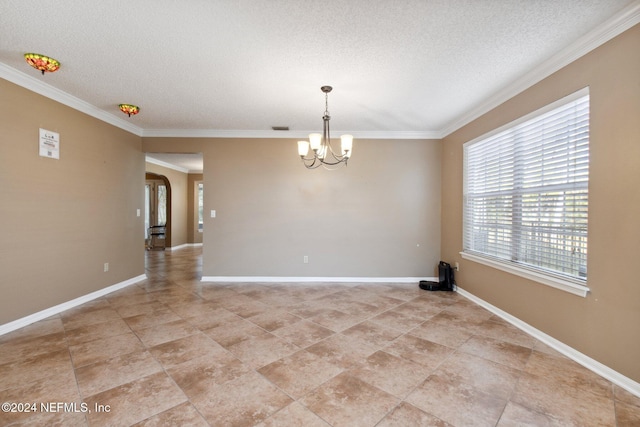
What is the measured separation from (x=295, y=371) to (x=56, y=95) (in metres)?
4.14

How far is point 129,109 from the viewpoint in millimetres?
3562

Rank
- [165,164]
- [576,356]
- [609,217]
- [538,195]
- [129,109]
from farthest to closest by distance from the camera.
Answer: [165,164]
[129,109]
[538,195]
[576,356]
[609,217]

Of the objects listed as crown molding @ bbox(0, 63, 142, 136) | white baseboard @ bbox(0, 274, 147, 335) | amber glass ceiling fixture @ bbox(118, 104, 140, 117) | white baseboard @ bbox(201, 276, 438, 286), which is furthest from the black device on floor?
crown molding @ bbox(0, 63, 142, 136)

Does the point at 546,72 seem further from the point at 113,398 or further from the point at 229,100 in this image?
the point at 113,398

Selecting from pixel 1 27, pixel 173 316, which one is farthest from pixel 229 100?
pixel 173 316

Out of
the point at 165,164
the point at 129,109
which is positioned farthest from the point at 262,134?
the point at 165,164

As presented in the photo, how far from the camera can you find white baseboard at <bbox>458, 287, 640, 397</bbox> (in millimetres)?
1830

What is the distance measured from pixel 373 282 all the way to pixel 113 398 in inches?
144

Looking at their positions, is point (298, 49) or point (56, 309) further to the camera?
point (56, 309)

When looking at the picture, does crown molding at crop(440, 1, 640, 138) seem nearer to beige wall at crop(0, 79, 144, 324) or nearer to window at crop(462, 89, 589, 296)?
window at crop(462, 89, 589, 296)

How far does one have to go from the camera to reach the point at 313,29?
2.02 metres

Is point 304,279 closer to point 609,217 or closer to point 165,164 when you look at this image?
point 609,217

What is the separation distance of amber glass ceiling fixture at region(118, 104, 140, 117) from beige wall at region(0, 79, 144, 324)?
1.65 ft

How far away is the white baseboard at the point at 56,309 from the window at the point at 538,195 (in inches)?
211
